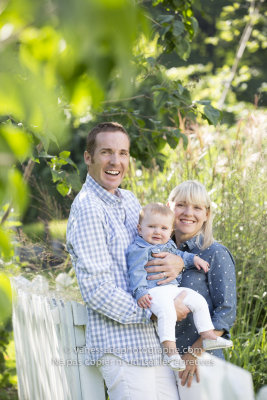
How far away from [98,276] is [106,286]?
2.1 inches

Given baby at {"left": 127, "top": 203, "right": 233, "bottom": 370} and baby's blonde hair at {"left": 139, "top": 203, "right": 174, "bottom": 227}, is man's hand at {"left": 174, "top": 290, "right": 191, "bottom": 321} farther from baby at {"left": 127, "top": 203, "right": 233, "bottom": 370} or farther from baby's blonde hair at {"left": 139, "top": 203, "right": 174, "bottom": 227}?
baby's blonde hair at {"left": 139, "top": 203, "right": 174, "bottom": 227}

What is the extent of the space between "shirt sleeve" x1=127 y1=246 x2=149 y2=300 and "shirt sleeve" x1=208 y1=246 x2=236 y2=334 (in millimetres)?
320

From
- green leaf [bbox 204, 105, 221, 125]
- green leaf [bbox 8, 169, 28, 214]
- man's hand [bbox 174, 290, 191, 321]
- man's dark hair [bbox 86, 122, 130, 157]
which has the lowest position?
man's hand [bbox 174, 290, 191, 321]

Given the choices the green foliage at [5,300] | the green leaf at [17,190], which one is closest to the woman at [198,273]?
the green foliage at [5,300]

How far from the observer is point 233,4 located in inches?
469

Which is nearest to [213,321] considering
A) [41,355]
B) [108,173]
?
[108,173]

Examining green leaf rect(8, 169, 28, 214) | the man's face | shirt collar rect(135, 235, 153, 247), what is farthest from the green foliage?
the man's face

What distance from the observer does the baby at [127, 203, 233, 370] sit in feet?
7.59

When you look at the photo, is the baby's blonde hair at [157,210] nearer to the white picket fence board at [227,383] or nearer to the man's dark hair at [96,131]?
the man's dark hair at [96,131]

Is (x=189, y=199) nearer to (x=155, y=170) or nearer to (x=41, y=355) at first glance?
(x=41, y=355)

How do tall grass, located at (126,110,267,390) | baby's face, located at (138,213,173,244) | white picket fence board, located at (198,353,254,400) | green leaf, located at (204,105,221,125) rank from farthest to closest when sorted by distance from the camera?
tall grass, located at (126,110,267,390) → green leaf, located at (204,105,221,125) → baby's face, located at (138,213,173,244) → white picket fence board, located at (198,353,254,400)

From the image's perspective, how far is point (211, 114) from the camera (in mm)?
3619

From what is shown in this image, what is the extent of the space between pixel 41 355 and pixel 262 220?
1.99 metres

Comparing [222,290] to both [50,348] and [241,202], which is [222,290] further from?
[241,202]
